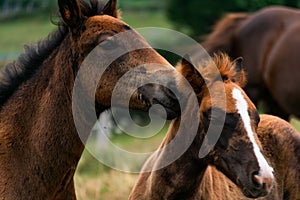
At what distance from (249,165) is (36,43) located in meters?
1.56

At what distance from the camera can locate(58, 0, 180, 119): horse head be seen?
4.32 meters

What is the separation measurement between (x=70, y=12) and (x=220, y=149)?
4.18ft

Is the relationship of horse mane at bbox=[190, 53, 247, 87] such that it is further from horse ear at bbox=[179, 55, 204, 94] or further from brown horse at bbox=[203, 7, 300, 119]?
brown horse at bbox=[203, 7, 300, 119]

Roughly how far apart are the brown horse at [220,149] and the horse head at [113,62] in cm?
40

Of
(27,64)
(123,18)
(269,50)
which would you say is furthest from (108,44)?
(269,50)

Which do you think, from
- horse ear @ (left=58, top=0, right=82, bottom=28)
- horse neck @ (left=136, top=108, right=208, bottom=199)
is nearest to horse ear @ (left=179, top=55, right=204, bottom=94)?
horse neck @ (left=136, top=108, right=208, bottom=199)

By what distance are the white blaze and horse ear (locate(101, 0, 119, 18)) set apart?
0.91 m

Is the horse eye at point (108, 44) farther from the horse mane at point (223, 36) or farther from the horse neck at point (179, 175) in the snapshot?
the horse mane at point (223, 36)

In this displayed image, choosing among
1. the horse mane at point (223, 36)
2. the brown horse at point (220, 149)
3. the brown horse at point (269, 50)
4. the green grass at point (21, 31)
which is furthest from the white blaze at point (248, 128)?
the green grass at point (21, 31)

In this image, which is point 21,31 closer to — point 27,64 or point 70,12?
point 27,64

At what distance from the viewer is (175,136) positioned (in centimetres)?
502

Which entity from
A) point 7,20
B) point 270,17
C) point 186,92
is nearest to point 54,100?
point 186,92

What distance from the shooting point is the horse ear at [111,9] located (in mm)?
4624

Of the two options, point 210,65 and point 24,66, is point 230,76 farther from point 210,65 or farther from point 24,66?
point 24,66
